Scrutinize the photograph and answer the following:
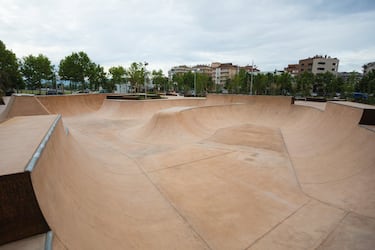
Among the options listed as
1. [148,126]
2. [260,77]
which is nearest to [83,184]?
[148,126]

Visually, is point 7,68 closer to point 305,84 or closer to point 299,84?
point 299,84

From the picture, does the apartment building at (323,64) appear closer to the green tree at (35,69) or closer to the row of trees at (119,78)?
the row of trees at (119,78)

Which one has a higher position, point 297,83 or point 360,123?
point 297,83

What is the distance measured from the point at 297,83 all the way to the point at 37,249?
58623 mm

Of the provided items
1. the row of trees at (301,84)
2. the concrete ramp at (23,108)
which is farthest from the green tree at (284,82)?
the concrete ramp at (23,108)

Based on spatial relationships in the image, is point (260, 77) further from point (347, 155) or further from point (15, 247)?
point (15, 247)

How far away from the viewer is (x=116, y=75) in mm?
60750

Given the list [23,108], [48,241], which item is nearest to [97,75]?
[23,108]

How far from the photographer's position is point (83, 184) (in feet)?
13.3

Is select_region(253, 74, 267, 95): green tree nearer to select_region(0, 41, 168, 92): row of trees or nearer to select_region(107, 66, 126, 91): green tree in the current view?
select_region(0, 41, 168, 92): row of trees

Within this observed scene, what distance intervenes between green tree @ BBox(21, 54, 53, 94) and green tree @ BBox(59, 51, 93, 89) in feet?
12.5

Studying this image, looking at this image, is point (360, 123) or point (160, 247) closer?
point (160, 247)

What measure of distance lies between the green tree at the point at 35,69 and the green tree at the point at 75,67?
3798mm

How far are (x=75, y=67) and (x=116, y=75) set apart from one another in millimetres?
14861
